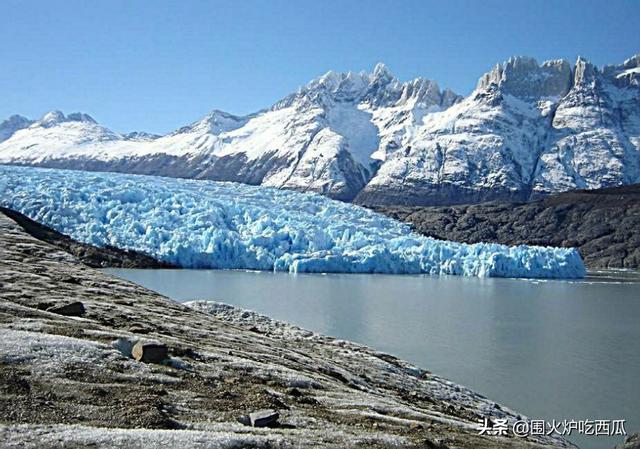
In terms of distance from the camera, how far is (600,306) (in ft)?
114

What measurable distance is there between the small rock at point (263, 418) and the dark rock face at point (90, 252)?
33621 millimetres

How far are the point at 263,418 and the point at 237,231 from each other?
41.4m

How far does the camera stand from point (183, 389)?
8172 millimetres

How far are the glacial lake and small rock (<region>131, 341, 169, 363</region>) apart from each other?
26.7 ft

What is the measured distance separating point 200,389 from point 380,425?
231cm

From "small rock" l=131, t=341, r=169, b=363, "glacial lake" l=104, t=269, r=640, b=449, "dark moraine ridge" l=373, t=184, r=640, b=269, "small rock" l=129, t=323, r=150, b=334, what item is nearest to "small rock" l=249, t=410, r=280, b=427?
"small rock" l=131, t=341, r=169, b=363

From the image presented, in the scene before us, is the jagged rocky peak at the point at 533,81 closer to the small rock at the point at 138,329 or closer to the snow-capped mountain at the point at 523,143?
the snow-capped mountain at the point at 523,143

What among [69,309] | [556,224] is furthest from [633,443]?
[556,224]

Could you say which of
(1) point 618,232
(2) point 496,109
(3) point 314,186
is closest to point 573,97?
(2) point 496,109

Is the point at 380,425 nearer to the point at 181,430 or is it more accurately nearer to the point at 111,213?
the point at 181,430

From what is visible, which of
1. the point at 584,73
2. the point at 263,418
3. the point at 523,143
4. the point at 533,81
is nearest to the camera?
the point at 263,418

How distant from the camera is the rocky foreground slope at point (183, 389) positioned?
6484 mm

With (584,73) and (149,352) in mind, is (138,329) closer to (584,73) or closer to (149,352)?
(149,352)

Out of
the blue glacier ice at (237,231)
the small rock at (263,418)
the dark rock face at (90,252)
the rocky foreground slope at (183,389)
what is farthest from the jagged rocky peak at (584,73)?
the small rock at (263,418)
